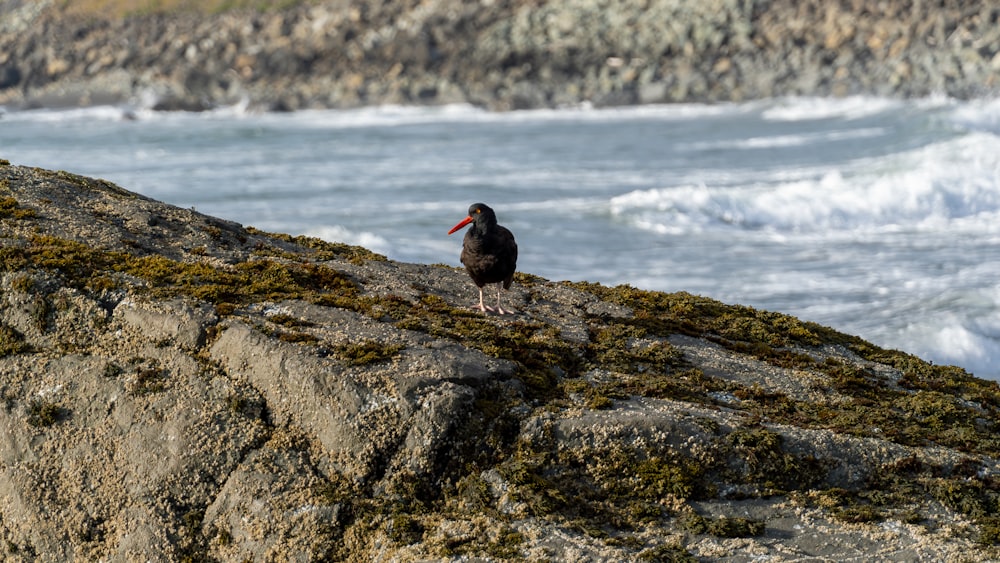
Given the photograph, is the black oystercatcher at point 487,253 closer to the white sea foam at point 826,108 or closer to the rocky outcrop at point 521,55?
the white sea foam at point 826,108

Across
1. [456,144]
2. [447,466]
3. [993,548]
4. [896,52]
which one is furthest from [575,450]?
[896,52]

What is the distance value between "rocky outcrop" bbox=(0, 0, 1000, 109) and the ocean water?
1778 cm

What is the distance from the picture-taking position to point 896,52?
75.8 m

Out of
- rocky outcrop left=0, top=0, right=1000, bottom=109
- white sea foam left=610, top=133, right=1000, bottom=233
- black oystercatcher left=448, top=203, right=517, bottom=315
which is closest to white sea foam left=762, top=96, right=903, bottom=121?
rocky outcrop left=0, top=0, right=1000, bottom=109

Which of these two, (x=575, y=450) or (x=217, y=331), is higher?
(x=217, y=331)

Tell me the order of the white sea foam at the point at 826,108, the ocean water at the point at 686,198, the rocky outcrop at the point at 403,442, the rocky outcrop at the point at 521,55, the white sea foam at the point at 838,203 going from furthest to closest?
1. the rocky outcrop at the point at 521,55
2. the white sea foam at the point at 826,108
3. the white sea foam at the point at 838,203
4. the ocean water at the point at 686,198
5. the rocky outcrop at the point at 403,442

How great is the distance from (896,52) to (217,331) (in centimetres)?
7856

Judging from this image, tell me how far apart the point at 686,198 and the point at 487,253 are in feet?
69.3

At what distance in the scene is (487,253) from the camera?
8469 mm

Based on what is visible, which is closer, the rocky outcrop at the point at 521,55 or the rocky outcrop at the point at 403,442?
the rocky outcrop at the point at 403,442

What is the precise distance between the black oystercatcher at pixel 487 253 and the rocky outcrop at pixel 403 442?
3.02 feet

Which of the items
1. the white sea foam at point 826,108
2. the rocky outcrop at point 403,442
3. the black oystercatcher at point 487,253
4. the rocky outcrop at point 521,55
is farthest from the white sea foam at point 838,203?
the rocky outcrop at point 521,55

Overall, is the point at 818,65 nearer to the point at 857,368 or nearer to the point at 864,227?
the point at 864,227

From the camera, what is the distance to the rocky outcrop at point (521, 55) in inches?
2970
